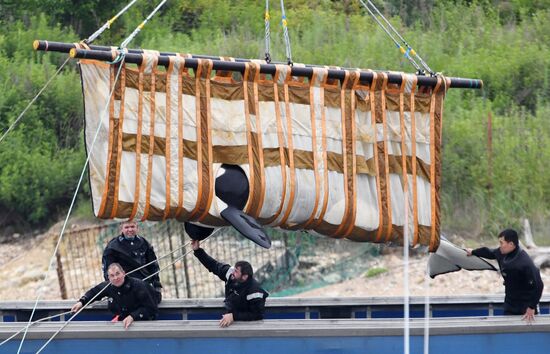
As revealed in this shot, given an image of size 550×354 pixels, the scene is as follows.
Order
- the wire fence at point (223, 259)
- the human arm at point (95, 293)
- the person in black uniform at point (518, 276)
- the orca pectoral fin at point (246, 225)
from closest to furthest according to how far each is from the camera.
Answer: the orca pectoral fin at point (246, 225) < the person in black uniform at point (518, 276) < the human arm at point (95, 293) < the wire fence at point (223, 259)

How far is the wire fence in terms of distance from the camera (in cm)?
1712

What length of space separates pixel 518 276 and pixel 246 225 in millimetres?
2369

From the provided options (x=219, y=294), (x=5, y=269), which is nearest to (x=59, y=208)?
(x=5, y=269)

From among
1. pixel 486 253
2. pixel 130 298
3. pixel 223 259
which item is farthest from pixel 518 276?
pixel 223 259

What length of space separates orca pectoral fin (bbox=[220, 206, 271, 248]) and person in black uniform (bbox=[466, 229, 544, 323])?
2031 mm

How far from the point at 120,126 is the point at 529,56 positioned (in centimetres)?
1240

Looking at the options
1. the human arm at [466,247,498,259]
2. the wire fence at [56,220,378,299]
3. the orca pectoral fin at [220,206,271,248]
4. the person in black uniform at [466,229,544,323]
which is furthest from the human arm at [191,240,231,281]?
the wire fence at [56,220,378,299]

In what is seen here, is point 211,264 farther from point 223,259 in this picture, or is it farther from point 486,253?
point 223,259

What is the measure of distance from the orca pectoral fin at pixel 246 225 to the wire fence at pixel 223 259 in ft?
20.8

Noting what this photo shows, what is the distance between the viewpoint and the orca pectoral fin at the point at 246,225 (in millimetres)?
10125

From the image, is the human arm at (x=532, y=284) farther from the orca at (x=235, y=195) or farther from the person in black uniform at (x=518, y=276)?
the orca at (x=235, y=195)

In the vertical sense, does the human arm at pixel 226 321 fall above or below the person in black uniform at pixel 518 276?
below

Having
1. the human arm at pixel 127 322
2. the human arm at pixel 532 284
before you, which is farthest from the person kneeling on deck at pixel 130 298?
the human arm at pixel 532 284

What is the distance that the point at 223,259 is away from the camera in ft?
57.0
